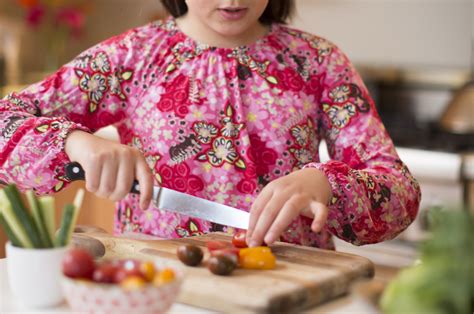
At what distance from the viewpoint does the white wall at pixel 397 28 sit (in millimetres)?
3229

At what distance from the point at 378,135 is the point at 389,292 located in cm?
70

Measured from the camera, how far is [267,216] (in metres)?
1.24

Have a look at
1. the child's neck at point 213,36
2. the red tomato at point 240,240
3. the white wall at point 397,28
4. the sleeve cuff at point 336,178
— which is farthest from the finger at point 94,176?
the white wall at point 397,28

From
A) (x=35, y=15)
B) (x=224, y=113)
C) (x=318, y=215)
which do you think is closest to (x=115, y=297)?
(x=318, y=215)

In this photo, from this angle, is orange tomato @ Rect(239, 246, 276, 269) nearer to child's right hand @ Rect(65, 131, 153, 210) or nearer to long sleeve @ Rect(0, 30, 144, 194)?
child's right hand @ Rect(65, 131, 153, 210)

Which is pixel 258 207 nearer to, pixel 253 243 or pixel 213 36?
pixel 253 243

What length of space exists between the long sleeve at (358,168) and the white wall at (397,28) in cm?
168

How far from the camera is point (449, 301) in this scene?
876 mm

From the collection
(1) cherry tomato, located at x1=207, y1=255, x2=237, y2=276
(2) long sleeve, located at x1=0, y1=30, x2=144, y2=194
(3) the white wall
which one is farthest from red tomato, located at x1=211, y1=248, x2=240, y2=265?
(3) the white wall

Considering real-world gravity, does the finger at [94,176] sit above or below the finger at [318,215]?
above

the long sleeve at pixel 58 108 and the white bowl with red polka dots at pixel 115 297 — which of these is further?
the long sleeve at pixel 58 108

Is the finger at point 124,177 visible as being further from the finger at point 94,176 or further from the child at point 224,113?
the child at point 224,113

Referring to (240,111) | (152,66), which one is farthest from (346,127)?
(152,66)

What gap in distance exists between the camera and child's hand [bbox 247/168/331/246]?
1229 mm
